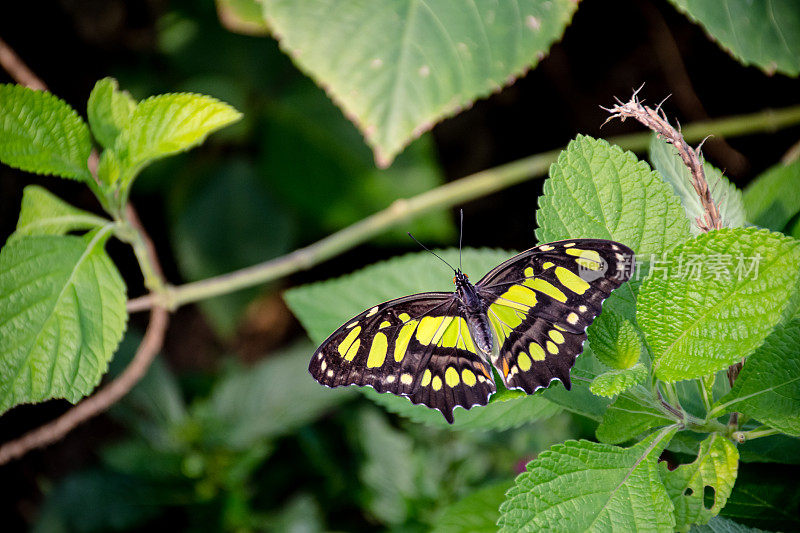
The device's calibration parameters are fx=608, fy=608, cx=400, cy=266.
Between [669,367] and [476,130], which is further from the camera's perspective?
[476,130]

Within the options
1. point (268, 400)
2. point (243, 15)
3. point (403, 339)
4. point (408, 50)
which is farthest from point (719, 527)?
point (243, 15)

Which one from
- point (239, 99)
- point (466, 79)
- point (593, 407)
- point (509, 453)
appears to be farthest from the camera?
point (239, 99)

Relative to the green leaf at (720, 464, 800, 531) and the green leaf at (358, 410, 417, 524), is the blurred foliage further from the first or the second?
the green leaf at (720, 464, 800, 531)

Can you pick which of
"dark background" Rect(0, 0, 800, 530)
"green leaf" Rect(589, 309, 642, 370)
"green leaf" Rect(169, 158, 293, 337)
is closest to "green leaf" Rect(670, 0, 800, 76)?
"green leaf" Rect(589, 309, 642, 370)

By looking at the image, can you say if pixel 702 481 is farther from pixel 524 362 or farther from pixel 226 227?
pixel 226 227

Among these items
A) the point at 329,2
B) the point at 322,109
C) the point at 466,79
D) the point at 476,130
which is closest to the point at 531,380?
the point at 466,79

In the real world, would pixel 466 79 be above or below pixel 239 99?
above

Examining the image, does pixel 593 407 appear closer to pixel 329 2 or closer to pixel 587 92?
pixel 329 2
